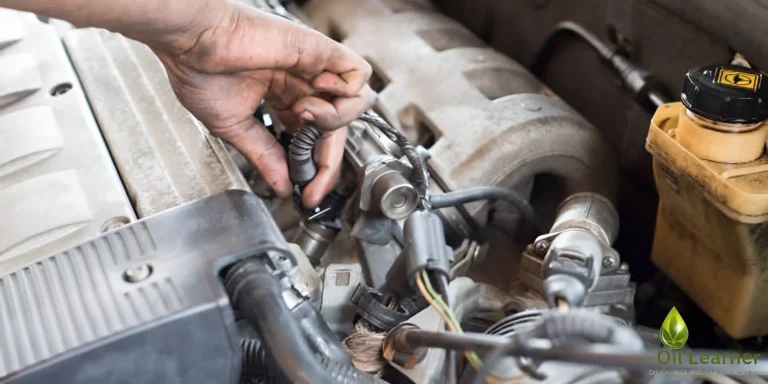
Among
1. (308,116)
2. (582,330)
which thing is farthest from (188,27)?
(582,330)

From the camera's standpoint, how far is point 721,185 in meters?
0.75

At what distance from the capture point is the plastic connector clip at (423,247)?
2.30 ft

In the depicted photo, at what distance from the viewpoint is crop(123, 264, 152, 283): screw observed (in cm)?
66

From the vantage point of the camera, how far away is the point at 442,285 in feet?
2.29

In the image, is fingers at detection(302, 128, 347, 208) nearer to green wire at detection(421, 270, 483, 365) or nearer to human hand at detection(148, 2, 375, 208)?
human hand at detection(148, 2, 375, 208)

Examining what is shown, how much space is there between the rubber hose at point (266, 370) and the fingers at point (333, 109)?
12.4 inches

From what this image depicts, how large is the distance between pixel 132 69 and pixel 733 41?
0.84 meters

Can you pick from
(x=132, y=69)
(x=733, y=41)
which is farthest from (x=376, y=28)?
(x=733, y=41)

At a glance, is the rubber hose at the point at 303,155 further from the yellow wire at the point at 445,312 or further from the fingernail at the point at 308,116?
the yellow wire at the point at 445,312

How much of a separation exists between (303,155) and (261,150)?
80 millimetres

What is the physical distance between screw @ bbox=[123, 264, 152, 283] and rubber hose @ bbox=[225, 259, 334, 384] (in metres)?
0.07

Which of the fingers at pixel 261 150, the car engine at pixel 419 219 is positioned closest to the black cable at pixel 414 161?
the car engine at pixel 419 219

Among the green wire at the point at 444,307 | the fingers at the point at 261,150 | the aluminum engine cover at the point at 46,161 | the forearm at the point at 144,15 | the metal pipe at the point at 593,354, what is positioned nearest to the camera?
the metal pipe at the point at 593,354

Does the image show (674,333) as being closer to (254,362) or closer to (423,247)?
(423,247)
